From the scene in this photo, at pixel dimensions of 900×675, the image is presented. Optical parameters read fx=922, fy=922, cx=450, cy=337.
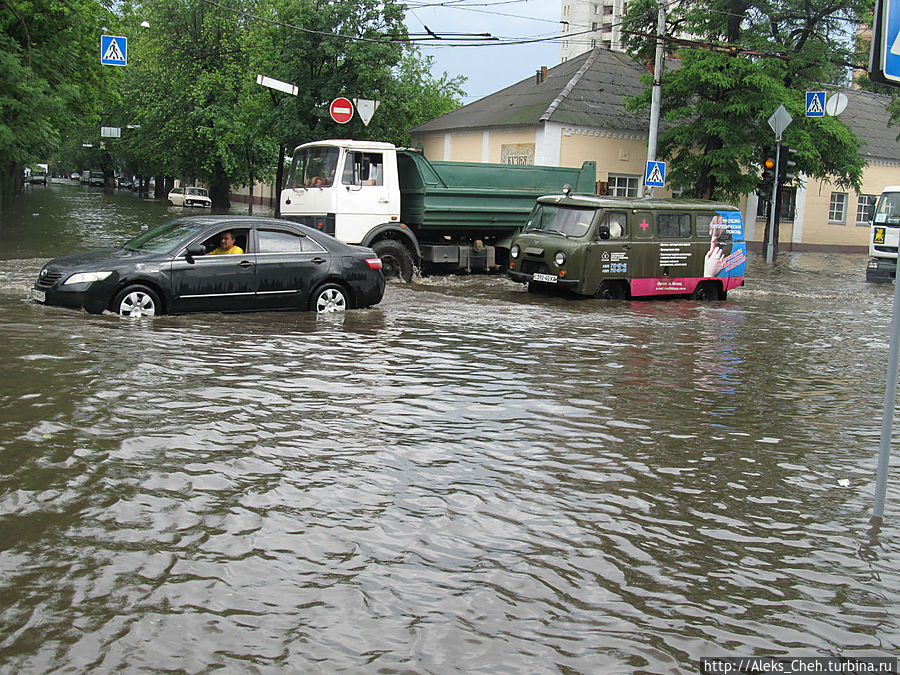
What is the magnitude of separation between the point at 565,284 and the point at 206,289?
7.00 meters

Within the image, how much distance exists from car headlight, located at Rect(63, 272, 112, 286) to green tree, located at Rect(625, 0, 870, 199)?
23047mm

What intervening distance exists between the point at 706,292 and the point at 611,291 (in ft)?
8.18

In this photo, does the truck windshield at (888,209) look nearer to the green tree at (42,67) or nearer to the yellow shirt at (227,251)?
the yellow shirt at (227,251)

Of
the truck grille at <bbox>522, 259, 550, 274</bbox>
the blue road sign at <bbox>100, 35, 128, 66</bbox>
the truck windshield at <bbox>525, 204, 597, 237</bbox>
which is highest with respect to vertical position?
the blue road sign at <bbox>100, 35, 128, 66</bbox>

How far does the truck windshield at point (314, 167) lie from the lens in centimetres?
1816

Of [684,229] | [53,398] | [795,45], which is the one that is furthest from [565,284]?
[795,45]

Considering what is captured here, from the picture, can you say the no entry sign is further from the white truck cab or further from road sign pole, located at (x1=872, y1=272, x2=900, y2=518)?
road sign pole, located at (x1=872, y1=272, x2=900, y2=518)

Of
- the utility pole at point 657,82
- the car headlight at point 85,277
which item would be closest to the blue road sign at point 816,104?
the utility pole at point 657,82

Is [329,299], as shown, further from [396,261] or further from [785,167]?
[785,167]

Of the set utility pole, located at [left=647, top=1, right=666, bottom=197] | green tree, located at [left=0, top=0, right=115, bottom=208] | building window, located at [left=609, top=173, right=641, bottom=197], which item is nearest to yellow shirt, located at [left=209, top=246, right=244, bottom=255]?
green tree, located at [left=0, top=0, right=115, bottom=208]

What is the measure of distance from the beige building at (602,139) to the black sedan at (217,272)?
13.0 metres

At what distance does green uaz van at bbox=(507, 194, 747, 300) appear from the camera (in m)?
16.6

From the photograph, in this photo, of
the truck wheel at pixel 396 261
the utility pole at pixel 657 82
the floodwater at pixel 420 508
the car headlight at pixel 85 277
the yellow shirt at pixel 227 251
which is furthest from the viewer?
the utility pole at pixel 657 82

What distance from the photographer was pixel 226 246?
12.4 meters
